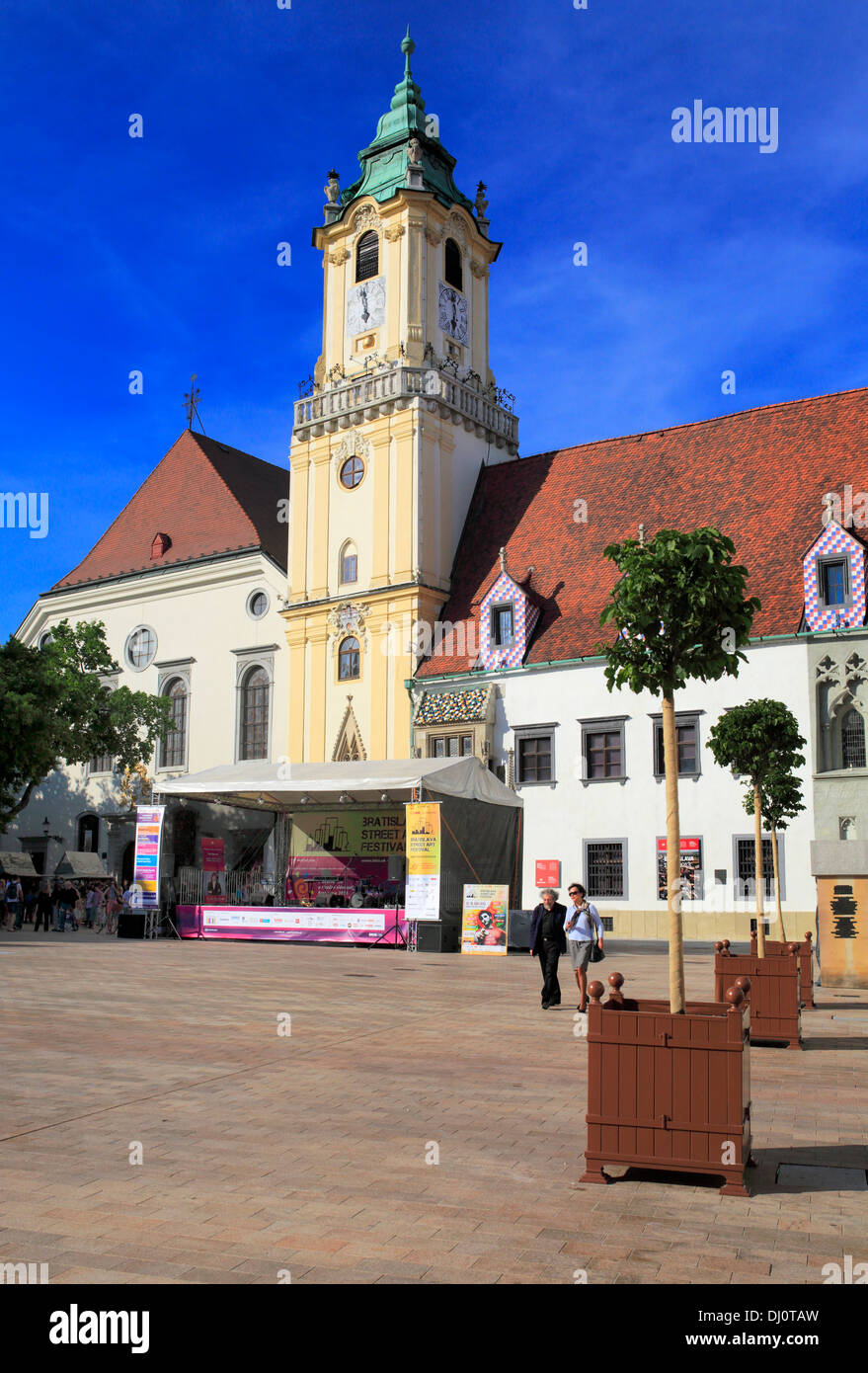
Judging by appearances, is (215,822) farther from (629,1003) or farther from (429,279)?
(629,1003)

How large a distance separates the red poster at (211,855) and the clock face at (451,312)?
72.0ft

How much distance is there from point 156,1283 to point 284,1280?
0.56 m

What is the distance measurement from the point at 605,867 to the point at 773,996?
74.5 feet

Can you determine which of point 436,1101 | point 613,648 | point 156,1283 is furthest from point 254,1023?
point 156,1283

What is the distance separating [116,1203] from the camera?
256 inches

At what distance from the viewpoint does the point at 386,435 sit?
43.5m

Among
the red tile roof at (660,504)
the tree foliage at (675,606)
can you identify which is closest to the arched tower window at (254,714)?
the red tile roof at (660,504)

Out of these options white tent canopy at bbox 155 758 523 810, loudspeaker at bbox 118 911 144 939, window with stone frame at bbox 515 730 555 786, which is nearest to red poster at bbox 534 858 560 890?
white tent canopy at bbox 155 758 523 810

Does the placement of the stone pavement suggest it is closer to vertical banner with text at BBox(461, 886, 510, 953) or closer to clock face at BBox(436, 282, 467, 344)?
vertical banner with text at BBox(461, 886, 510, 953)

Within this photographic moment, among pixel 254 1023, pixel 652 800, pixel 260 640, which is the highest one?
pixel 260 640

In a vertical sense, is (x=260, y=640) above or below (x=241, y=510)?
below

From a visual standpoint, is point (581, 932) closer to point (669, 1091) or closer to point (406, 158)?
point (669, 1091)

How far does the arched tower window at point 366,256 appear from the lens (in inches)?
1837

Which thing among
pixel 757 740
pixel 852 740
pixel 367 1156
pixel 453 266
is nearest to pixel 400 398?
pixel 453 266
